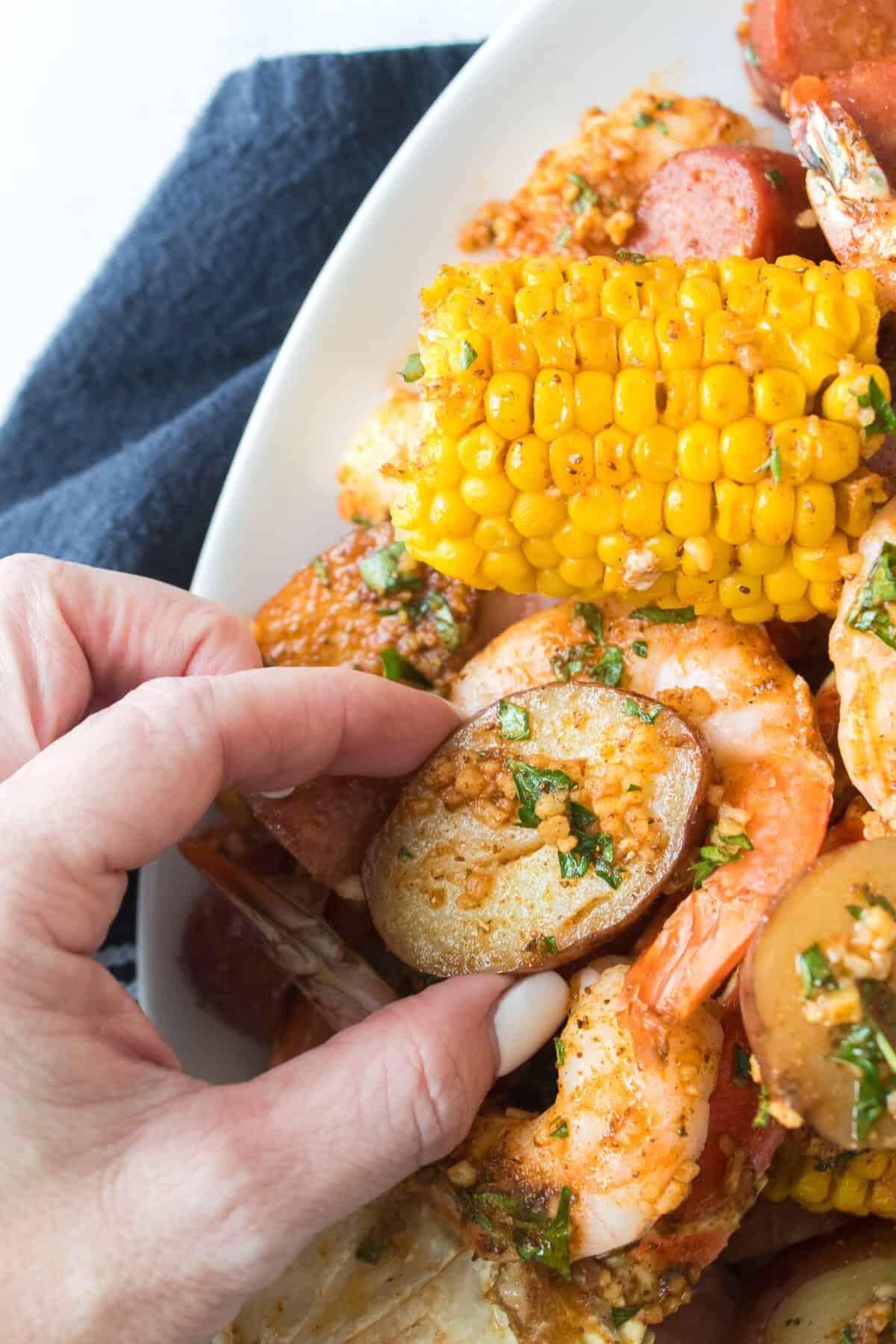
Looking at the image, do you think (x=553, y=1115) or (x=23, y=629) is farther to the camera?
(x=23, y=629)

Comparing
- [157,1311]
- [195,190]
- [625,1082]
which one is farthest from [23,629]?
[195,190]

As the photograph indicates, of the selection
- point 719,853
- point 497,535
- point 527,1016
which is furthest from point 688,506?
point 527,1016

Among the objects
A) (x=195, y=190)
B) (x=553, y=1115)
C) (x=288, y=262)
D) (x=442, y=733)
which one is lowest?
(x=553, y=1115)

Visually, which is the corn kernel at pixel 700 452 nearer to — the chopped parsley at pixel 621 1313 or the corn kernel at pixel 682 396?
the corn kernel at pixel 682 396

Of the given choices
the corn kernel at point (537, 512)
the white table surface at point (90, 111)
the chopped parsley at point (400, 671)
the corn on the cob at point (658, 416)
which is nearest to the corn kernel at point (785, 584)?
the corn on the cob at point (658, 416)

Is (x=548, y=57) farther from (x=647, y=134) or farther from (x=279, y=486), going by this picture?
(x=279, y=486)

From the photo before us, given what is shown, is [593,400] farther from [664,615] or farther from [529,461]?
[664,615]

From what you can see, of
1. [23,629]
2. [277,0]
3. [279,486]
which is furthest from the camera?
[277,0]

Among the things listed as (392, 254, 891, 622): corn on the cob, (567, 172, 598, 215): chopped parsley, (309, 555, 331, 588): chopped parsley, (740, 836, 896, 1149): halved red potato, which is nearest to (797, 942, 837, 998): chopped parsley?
(740, 836, 896, 1149): halved red potato
